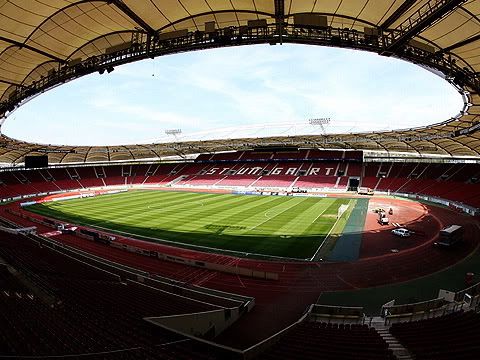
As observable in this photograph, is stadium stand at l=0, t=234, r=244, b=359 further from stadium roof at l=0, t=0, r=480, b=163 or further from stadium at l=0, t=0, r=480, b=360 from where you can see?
stadium roof at l=0, t=0, r=480, b=163

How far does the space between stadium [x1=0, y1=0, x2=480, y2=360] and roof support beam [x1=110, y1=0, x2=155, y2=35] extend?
0.38 feet

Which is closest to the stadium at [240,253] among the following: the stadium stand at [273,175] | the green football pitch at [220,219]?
the green football pitch at [220,219]

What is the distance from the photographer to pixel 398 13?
540 inches

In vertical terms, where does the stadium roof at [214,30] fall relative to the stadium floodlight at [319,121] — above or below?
below

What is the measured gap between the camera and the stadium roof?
1381 centimetres

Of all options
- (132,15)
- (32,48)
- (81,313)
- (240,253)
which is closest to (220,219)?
(240,253)

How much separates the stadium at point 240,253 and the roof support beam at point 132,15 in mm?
116

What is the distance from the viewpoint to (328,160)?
2687 inches

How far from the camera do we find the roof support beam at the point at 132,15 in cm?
1410

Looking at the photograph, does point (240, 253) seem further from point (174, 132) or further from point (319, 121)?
point (174, 132)

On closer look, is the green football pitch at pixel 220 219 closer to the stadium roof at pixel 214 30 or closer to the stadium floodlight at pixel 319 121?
the stadium floodlight at pixel 319 121

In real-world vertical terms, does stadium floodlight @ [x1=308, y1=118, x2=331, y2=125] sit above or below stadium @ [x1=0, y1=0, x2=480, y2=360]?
above

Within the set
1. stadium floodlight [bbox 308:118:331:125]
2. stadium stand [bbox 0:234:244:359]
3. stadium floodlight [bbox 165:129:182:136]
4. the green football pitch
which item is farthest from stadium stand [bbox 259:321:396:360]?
stadium floodlight [bbox 165:129:182:136]

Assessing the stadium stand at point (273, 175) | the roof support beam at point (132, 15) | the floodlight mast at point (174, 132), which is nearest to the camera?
the roof support beam at point (132, 15)
